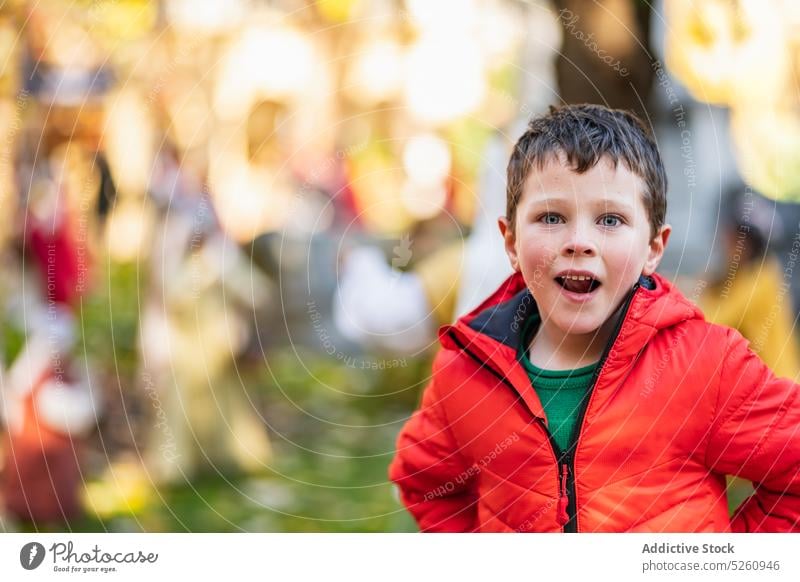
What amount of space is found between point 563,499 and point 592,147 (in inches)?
12.7

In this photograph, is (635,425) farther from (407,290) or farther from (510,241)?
(407,290)

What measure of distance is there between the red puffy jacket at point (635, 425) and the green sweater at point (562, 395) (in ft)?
0.03

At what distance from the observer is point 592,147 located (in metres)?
0.93

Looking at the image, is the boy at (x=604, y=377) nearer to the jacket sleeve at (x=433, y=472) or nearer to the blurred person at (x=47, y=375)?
the jacket sleeve at (x=433, y=472)

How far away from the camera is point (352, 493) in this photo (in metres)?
1.95

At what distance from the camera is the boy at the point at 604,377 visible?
92cm

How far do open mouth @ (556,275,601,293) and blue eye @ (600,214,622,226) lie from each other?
53 millimetres

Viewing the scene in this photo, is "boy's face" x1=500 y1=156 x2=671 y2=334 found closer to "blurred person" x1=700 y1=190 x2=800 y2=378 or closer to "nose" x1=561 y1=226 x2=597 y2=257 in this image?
"nose" x1=561 y1=226 x2=597 y2=257

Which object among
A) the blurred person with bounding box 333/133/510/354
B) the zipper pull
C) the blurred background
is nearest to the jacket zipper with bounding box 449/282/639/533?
the zipper pull

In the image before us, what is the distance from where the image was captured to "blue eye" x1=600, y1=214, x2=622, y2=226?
3.08ft

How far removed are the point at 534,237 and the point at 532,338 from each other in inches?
4.2

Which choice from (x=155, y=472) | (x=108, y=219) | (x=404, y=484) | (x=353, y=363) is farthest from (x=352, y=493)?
(x=404, y=484)
